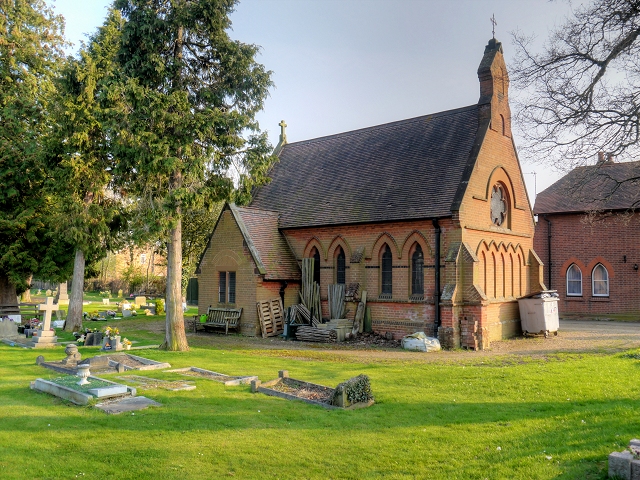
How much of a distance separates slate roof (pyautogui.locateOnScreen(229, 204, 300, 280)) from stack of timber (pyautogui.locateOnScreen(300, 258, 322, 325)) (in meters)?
0.55

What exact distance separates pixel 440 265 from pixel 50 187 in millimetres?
17594

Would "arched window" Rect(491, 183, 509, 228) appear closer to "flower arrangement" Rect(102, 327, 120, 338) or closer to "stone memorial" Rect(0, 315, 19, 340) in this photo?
"flower arrangement" Rect(102, 327, 120, 338)

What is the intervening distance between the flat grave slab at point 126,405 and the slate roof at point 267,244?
1306 centimetres

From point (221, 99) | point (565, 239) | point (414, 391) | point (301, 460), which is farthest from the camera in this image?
point (565, 239)

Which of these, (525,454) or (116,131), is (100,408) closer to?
(525,454)

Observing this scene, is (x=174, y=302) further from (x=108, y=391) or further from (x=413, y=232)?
(x=413, y=232)

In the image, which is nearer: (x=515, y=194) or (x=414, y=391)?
(x=414, y=391)

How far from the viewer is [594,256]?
3145 centimetres

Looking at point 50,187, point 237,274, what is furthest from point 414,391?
point 50,187

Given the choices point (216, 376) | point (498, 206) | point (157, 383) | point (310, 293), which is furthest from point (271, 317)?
point (157, 383)

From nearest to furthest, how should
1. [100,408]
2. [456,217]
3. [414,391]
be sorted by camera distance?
[100,408], [414,391], [456,217]

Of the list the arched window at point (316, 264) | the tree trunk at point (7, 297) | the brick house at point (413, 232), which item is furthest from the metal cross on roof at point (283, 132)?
the tree trunk at point (7, 297)

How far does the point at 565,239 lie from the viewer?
3272 centimetres

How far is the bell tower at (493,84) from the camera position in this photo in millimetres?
22422
